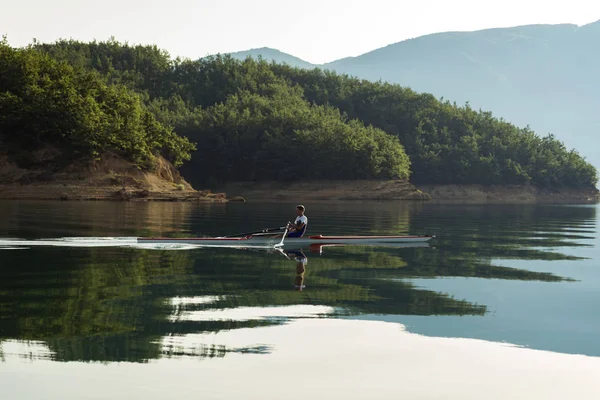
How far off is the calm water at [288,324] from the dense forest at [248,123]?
61363 millimetres

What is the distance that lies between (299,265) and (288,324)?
9999 millimetres

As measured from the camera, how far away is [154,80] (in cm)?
17275

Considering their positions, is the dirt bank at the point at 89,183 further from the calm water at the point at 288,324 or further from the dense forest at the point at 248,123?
the calm water at the point at 288,324

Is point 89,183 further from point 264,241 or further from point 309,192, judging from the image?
point 264,241

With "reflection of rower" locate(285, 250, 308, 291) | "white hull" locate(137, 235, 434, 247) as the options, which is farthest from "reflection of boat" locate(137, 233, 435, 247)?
"reflection of rower" locate(285, 250, 308, 291)

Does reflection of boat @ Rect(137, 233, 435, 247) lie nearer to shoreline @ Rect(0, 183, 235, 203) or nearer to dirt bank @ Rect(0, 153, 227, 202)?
shoreline @ Rect(0, 183, 235, 203)

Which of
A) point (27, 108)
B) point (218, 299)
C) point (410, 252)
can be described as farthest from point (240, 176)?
point (218, 299)

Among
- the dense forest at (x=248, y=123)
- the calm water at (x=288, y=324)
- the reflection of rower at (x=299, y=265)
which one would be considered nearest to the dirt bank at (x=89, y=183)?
the dense forest at (x=248, y=123)

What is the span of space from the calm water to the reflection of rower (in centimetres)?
18

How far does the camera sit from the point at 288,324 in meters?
15.0

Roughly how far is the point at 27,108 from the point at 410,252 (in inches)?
2530

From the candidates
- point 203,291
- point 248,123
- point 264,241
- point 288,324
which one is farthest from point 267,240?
point 248,123

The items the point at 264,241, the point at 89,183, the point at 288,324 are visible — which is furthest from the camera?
the point at 89,183

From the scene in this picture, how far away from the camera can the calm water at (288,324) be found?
36.9 ft
